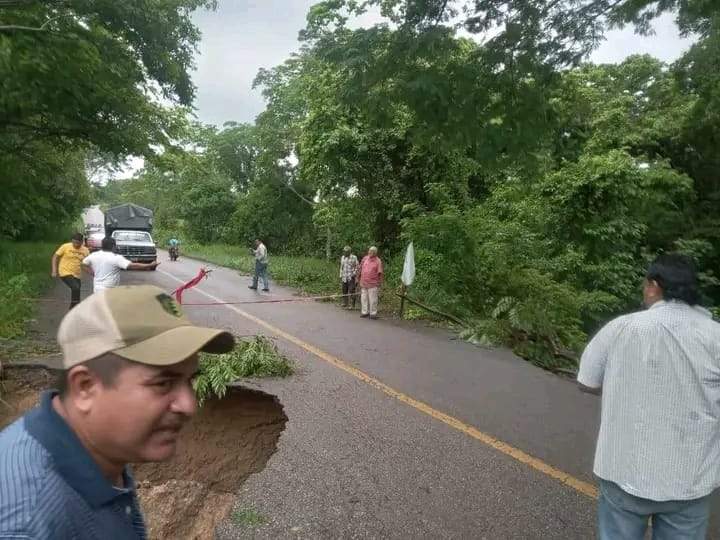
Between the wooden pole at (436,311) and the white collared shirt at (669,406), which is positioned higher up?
the white collared shirt at (669,406)

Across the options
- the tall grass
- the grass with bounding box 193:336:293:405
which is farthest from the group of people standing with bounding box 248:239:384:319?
the tall grass

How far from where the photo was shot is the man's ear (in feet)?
4.16

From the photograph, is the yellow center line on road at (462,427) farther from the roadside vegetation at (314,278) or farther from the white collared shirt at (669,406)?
the roadside vegetation at (314,278)

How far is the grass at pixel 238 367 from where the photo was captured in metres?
6.21

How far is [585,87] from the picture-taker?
1770 centimetres

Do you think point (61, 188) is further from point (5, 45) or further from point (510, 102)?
point (510, 102)

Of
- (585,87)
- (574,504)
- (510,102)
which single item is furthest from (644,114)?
(574,504)

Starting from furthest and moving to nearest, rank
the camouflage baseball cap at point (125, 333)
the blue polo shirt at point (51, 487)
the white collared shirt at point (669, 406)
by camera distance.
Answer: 1. the white collared shirt at point (669, 406)
2. the camouflage baseball cap at point (125, 333)
3. the blue polo shirt at point (51, 487)

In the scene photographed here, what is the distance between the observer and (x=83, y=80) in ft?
39.5

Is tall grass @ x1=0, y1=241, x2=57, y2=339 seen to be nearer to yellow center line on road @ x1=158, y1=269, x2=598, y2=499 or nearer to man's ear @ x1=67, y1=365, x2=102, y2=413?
yellow center line on road @ x1=158, y1=269, x2=598, y2=499

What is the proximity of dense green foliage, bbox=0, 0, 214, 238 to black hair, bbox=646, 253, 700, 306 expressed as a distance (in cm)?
874

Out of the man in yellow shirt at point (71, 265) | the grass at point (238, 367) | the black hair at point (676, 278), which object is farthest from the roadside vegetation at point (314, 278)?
the black hair at point (676, 278)

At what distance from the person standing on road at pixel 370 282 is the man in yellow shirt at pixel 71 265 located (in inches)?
Answer: 240

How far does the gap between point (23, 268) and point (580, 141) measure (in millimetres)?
17553
